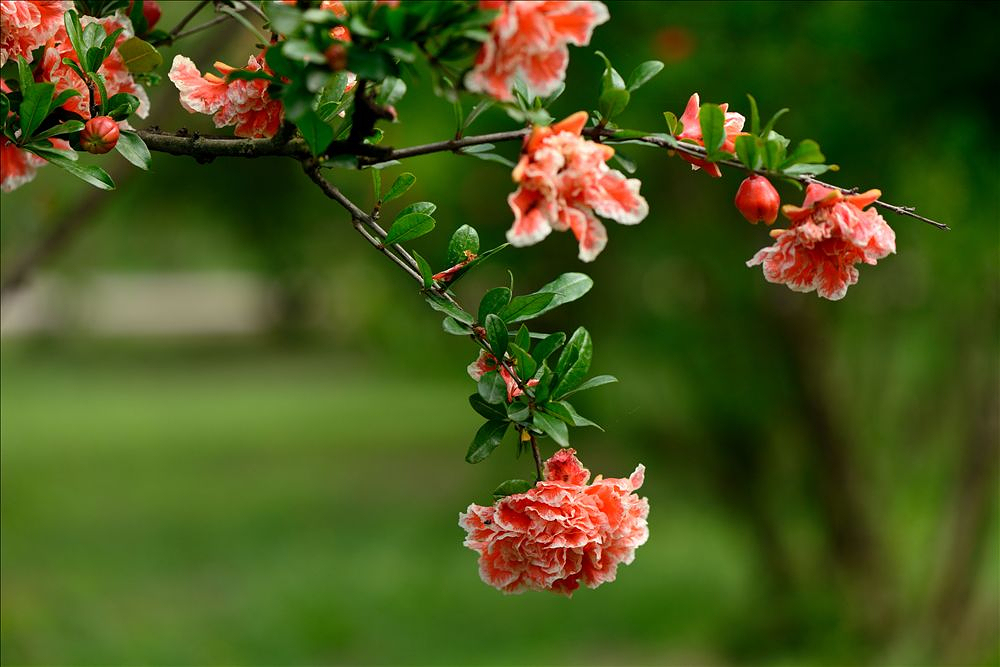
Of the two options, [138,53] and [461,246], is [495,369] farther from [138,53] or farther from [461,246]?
[138,53]

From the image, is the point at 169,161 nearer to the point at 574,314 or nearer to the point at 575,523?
the point at 574,314

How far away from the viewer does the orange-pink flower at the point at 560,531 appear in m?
1.14

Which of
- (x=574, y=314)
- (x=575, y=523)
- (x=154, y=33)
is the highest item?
(x=574, y=314)

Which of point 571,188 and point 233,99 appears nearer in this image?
point 571,188

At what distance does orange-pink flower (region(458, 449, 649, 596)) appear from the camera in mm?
1136

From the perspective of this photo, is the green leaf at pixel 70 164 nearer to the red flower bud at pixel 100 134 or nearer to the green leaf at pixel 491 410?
the red flower bud at pixel 100 134

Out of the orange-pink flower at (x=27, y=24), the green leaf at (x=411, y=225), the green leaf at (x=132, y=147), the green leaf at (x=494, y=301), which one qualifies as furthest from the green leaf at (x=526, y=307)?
the orange-pink flower at (x=27, y=24)

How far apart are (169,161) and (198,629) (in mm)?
2397

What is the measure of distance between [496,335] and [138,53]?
0.51 metres

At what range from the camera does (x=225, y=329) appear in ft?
72.6

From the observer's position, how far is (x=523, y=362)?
3.81 ft

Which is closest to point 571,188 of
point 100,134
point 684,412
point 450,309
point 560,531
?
point 450,309

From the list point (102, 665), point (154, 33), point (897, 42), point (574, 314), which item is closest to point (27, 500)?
point (102, 665)

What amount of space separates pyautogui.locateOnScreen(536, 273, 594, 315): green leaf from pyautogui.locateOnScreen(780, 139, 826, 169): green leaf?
22cm
